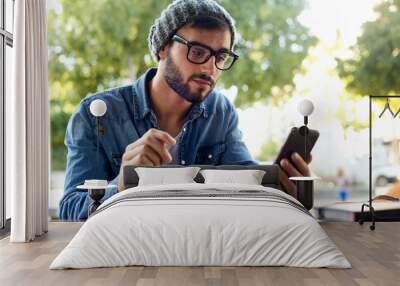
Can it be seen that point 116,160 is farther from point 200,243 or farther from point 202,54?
point 200,243

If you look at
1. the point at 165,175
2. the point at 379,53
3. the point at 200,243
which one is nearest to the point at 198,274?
the point at 200,243

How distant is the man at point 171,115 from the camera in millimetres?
6699

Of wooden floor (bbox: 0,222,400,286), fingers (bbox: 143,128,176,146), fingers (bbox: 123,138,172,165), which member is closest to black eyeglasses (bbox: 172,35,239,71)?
fingers (bbox: 143,128,176,146)

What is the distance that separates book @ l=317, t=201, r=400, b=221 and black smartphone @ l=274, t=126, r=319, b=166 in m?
0.73

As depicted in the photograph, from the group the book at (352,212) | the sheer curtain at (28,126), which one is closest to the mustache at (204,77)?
the sheer curtain at (28,126)

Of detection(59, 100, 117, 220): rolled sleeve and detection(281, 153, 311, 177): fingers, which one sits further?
detection(281, 153, 311, 177): fingers

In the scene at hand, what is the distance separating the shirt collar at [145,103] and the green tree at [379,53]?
1769 millimetres

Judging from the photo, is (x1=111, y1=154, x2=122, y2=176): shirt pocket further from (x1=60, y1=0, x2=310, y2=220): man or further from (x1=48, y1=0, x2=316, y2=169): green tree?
(x1=48, y1=0, x2=316, y2=169): green tree

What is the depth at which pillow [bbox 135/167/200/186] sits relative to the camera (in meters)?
6.16

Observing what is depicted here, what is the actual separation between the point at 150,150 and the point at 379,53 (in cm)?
287

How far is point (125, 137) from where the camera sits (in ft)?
22.1

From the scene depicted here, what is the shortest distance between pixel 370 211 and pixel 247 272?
9.99 ft

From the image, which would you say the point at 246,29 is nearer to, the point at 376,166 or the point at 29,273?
the point at 376,166

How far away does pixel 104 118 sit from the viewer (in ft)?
22.2
